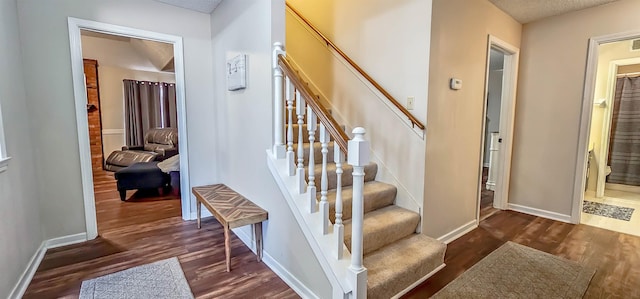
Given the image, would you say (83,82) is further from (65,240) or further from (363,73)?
(363,73)

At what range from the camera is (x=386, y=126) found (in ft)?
8.89

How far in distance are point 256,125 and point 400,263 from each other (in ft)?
5.13

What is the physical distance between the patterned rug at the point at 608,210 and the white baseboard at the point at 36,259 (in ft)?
19.0

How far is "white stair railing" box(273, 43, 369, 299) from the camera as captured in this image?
60.2 inches

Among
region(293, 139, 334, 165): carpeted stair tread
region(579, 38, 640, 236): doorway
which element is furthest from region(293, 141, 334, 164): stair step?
region(579, 38, 640, 236): doorway

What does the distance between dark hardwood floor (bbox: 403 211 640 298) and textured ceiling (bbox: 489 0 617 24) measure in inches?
94.7

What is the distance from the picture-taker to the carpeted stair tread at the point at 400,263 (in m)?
1.82

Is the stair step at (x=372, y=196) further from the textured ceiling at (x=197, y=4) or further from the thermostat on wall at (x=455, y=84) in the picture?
the textured ceiling at (x=197, y=4)

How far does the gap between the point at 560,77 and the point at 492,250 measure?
2284 millimetres

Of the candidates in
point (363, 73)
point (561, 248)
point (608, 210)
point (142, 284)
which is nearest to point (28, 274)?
point (142, 284)

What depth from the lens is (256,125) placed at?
2.41m

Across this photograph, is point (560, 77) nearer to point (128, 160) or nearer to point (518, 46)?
point (518, 46)

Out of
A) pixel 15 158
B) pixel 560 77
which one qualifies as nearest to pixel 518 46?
pixel 560 77

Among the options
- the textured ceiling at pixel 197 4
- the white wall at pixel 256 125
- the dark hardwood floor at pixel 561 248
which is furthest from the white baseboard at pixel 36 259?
the dark hardwood floor at pixel 561 248
